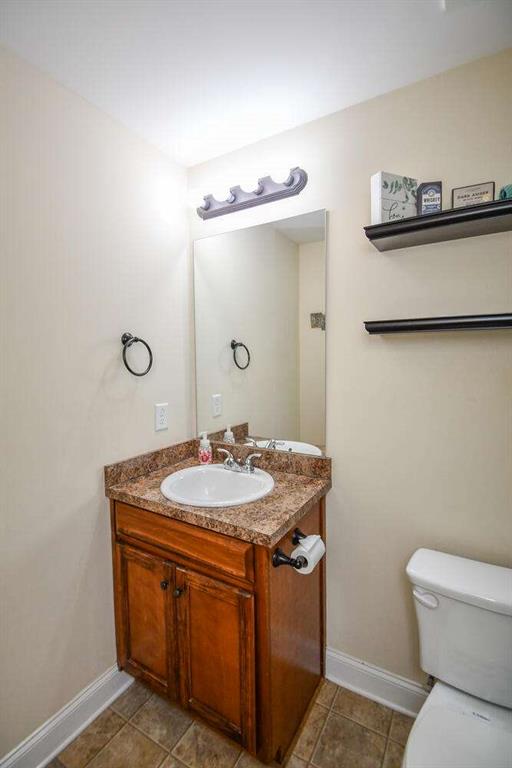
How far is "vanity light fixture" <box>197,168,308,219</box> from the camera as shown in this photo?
1562 millimetres

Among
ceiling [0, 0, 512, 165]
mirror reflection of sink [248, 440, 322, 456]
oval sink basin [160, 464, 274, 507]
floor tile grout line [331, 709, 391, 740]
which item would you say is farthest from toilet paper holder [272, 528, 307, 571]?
ceiling [0, 0, 512, 165]

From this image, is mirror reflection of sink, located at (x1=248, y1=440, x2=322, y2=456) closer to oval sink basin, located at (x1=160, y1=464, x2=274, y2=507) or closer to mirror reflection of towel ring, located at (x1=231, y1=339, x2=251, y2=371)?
oval sink basin, located at (x1=160, y1=464, x2=274, y2=507)

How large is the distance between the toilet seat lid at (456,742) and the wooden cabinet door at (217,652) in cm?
51

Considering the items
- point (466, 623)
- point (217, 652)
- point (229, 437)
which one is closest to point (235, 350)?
point (229, 437)

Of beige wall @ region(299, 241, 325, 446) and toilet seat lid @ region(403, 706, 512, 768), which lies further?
beige wall @ region(299, 241, 325, 446)

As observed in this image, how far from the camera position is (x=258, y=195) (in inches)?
65.4

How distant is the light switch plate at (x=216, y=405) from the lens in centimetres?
195

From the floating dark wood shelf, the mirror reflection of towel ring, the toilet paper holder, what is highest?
the floating dark wood shelf

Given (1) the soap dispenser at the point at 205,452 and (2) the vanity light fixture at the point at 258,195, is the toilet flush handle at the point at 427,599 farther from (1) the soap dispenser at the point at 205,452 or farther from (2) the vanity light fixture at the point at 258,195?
(2) the vanity light fixture at the point at 258,195

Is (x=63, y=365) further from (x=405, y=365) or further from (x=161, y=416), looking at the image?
(x=405, y=365)

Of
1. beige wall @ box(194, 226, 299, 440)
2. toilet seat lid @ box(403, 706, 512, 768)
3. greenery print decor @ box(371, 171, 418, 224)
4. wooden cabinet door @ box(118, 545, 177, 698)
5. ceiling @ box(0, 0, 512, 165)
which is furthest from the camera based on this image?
beige wall @ box(194, 226, 299, 440)

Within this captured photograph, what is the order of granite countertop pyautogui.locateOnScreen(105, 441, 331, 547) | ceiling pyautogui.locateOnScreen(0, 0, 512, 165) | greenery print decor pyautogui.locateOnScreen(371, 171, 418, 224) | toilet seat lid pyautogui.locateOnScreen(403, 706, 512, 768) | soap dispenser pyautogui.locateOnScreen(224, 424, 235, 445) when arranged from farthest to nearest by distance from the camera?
soap dispenser pyautogui.locateOnScreen(224, 424, 235, 445) → greenery print decor pyautogui.locateOnScreen(371, 171, 418, 224) → granite countertop pyautogui.locateOnScreen(105, 441, 331, 547) → ceiling pyautogui.locateOnScreen(0, 0, 512, 165) → toilet seat lid pyautogui.locateOnScreen(403, 706, 512, 768)

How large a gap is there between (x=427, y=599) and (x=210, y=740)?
3.32 ft

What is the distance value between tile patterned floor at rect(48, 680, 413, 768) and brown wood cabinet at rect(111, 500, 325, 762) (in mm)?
95
